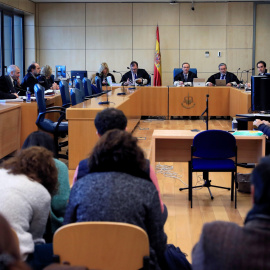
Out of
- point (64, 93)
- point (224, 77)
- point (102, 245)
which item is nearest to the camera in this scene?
point (102, 245)

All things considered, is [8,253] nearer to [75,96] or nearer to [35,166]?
[35,166]

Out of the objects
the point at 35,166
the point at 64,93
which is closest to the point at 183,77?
the point at 64,93

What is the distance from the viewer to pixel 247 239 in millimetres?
1649

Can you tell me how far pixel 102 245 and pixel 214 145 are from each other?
3076 mm

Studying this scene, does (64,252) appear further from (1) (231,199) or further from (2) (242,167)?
(2) (242,167)

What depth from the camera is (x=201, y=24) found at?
15164 mm

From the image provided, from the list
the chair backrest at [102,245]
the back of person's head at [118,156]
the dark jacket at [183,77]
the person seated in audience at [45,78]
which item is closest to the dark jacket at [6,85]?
the person seated in audience at [45,78]

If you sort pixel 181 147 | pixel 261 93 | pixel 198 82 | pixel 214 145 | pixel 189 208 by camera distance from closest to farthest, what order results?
1. pixel 214 145
2. pixel 189 208
3. pixel 181 147
4. pixel 261 93
5. pixel 198 82

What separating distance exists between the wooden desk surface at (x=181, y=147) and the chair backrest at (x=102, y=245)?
10.7ft

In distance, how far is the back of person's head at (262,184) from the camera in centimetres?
162

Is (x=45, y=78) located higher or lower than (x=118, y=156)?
higher

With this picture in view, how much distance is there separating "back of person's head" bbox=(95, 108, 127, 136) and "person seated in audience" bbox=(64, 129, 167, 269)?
35.7 inches

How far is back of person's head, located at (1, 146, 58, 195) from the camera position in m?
2.65

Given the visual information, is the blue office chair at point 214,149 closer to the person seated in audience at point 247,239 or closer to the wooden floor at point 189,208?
the wooden floor at point 189,208
